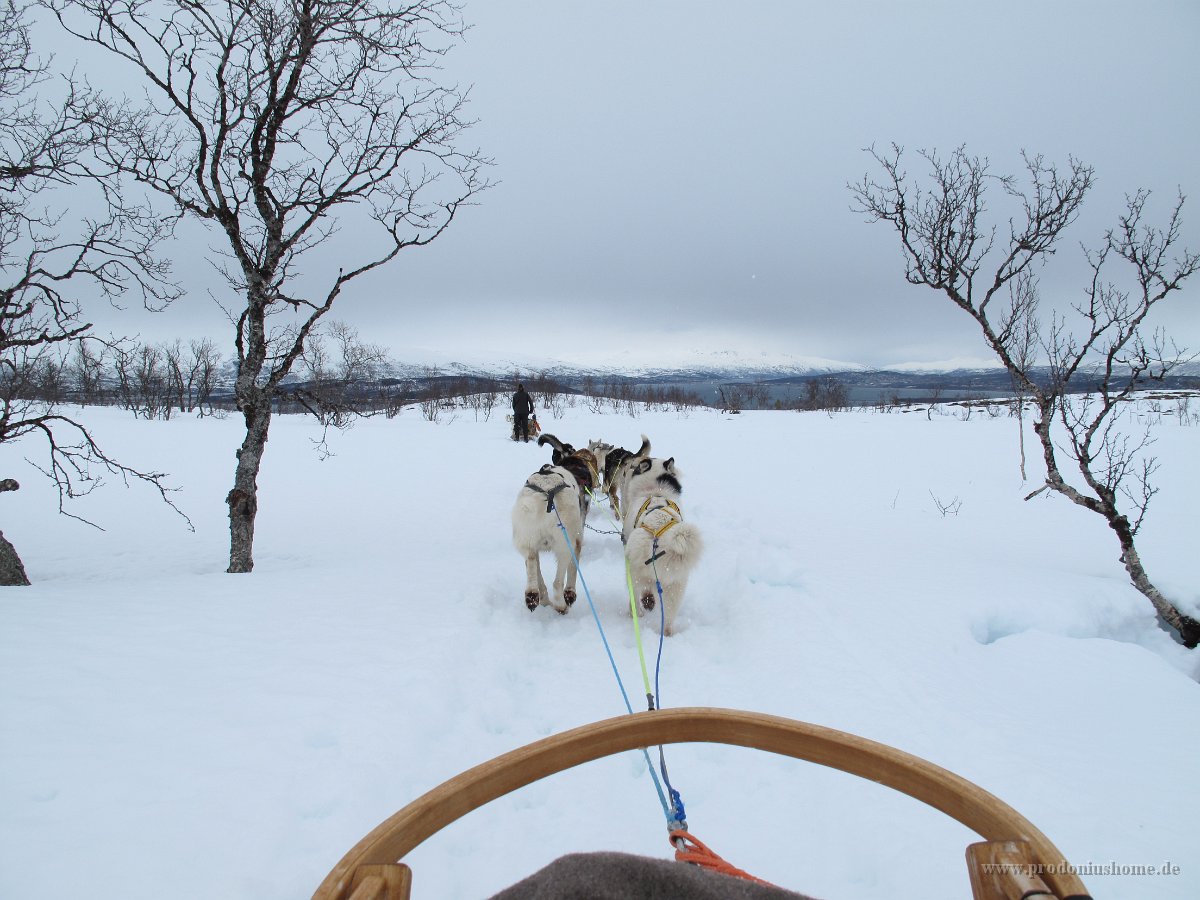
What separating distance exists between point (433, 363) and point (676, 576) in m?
204

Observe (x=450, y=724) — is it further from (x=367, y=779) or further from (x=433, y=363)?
(x=433, y=363)

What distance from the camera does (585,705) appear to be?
3.17 metres

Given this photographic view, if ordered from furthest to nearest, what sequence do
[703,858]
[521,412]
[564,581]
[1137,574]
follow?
1. [521,412]
2. [564,581]
3. [1137,574]
4. [703,858]

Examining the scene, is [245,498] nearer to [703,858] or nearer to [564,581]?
[564,581]

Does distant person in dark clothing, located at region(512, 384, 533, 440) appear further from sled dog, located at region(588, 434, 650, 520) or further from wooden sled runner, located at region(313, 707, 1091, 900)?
wooden sled runner, located at region(313, 707, 1091, 900)

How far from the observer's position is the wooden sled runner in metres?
A: 1.05

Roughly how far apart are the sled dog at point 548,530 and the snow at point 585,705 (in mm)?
287

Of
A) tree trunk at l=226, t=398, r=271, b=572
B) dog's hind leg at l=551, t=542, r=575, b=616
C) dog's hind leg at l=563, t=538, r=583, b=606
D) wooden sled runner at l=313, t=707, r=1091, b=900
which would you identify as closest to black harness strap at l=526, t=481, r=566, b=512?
dog's hind leg at l=551, t=542, r=575, b=616

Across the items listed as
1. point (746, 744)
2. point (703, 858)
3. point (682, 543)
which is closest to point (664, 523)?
point (682, 543)

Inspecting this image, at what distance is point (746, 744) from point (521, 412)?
55.8ft

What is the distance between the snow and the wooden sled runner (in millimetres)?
921

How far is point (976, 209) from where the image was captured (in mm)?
5211

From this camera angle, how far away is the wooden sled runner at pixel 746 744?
1.05 metres

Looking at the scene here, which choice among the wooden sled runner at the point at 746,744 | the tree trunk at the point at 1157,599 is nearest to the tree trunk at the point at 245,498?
the wooden sled runner at the point at 746,744
